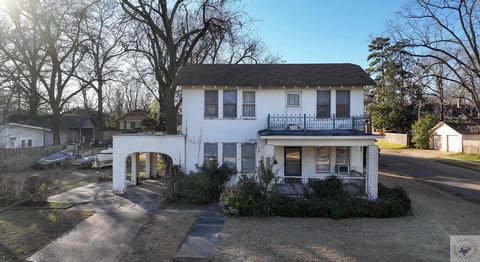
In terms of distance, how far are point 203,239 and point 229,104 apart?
8.49 metres

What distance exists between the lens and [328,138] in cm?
1555

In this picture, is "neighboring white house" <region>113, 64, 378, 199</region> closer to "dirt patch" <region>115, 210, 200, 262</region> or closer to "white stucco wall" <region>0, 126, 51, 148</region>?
"dirt patch" <region>115, 210, 200, 262</region>

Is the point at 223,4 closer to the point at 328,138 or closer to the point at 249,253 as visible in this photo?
the point at 328,138

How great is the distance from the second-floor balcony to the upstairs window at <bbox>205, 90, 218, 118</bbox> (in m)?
2.85

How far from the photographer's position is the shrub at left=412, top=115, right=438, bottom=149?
5100cm

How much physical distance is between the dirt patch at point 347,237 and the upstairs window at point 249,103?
6.27 meters

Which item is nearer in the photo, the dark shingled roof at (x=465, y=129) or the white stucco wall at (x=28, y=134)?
the white stucco wall at (x=28, y=134)

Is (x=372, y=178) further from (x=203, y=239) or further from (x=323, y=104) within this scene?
(x=203, y=239)

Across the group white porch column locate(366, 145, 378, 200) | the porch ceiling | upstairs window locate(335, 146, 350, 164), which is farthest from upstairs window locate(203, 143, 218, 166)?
white porch column locate(366, 145, 378, 200)

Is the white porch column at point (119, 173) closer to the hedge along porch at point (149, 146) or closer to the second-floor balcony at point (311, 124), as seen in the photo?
the hedge along porch at point (149, 146)

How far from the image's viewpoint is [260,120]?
687 inches

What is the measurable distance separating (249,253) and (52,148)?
3329 centimetres

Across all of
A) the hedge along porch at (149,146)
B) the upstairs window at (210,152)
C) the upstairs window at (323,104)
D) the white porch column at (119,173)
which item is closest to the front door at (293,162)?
the upstairs window at (323,104)

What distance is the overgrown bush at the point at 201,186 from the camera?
15203mm
